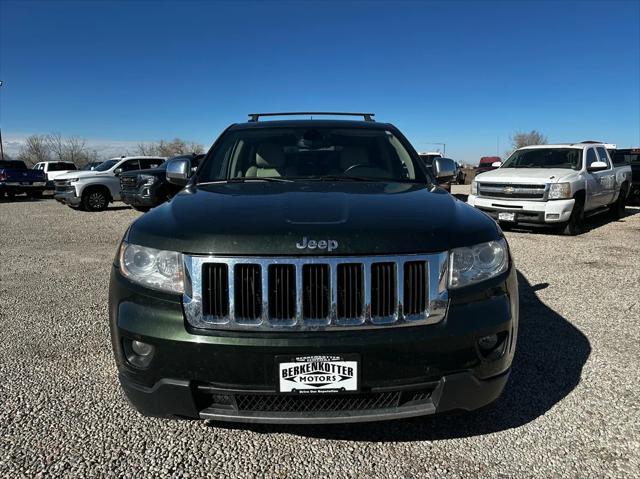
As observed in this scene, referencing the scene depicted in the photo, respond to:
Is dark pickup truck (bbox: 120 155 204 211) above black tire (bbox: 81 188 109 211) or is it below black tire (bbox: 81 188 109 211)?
above

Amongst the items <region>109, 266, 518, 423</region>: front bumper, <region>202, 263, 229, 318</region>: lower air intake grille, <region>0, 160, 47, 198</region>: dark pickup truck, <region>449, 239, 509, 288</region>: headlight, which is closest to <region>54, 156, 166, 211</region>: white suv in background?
<region>0, 160, 47, 198</region>: dark pickup truck

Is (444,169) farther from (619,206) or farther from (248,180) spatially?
(619,206)

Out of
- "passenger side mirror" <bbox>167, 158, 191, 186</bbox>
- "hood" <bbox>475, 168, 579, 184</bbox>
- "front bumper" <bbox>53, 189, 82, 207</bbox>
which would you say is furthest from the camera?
"front bumper" <bbox>53, 189, 82, 207</bbox>

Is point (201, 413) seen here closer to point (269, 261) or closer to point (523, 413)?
point (269, 261)

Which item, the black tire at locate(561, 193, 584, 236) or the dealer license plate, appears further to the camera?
the black tire at locate(561, 193, 584, 236)

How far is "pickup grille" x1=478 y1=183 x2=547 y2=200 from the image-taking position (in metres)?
8.86

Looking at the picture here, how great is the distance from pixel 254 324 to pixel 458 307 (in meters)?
0.88

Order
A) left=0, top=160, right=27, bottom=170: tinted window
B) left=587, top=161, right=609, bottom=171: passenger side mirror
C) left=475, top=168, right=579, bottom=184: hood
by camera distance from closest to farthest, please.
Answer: left=475, top=168, right=579, bottom=184: hood, left=587, top=161, right=609, bottom=171: passenger side mirror, left=0, top=160, right=27, bottom=170: tinted window

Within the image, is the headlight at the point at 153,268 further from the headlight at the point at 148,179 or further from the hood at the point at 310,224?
the headlight at the point at 148,179

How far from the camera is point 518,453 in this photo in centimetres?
229

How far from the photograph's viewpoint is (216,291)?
197cm

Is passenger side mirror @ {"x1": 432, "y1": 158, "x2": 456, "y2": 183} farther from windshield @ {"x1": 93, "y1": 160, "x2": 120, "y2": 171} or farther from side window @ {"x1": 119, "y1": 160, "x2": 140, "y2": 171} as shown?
windshield @ {"x1": 93, "y1": 160, "x2": 120, "y2": 171}

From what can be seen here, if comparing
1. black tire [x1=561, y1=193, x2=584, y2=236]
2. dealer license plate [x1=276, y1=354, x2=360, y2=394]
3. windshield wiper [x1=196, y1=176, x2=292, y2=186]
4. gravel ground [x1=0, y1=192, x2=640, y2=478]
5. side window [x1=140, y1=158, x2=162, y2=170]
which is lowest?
gravel ground [x1=0, y1=192, x2=640, y2=478]

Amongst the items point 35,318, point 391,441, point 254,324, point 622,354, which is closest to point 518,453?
point 391,441
